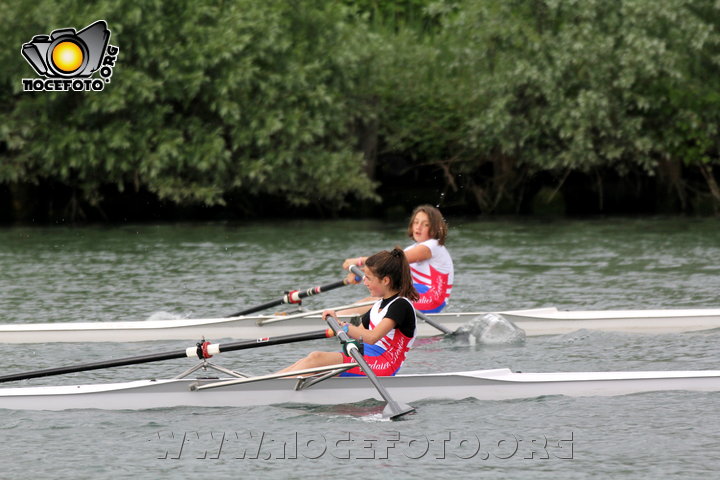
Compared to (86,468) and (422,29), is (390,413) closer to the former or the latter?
(86,468)

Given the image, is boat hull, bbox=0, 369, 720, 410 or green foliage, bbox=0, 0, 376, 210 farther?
green foliage, bbox=0, 0, 376, 210

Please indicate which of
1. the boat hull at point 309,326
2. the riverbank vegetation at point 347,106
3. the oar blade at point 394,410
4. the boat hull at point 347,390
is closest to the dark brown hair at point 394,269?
the boat hull at point 347,390

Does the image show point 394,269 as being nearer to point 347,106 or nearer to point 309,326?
point 309,326

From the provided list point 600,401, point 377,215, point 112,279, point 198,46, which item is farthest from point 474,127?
point 600,401

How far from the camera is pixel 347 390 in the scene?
9.12 metres

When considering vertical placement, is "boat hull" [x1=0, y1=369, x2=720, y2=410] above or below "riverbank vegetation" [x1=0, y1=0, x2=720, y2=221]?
below

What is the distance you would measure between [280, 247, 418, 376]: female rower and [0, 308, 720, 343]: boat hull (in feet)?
11.0

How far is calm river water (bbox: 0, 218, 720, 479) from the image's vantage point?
25.9 ft

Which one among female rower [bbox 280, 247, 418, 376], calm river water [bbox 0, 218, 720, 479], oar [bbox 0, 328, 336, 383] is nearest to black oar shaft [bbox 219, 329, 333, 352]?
oar [bbox 0, 328, 336, 383]

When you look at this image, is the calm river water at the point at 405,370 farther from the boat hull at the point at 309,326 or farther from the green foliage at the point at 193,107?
the green foliage at the point at 193,107

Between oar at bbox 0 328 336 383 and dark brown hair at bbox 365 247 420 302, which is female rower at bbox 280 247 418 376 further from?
oar at bbox 0 328 336 383

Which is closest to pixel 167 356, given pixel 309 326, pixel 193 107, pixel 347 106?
pixel 309 326

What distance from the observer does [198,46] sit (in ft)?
97.5

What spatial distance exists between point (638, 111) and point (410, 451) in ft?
82.0
